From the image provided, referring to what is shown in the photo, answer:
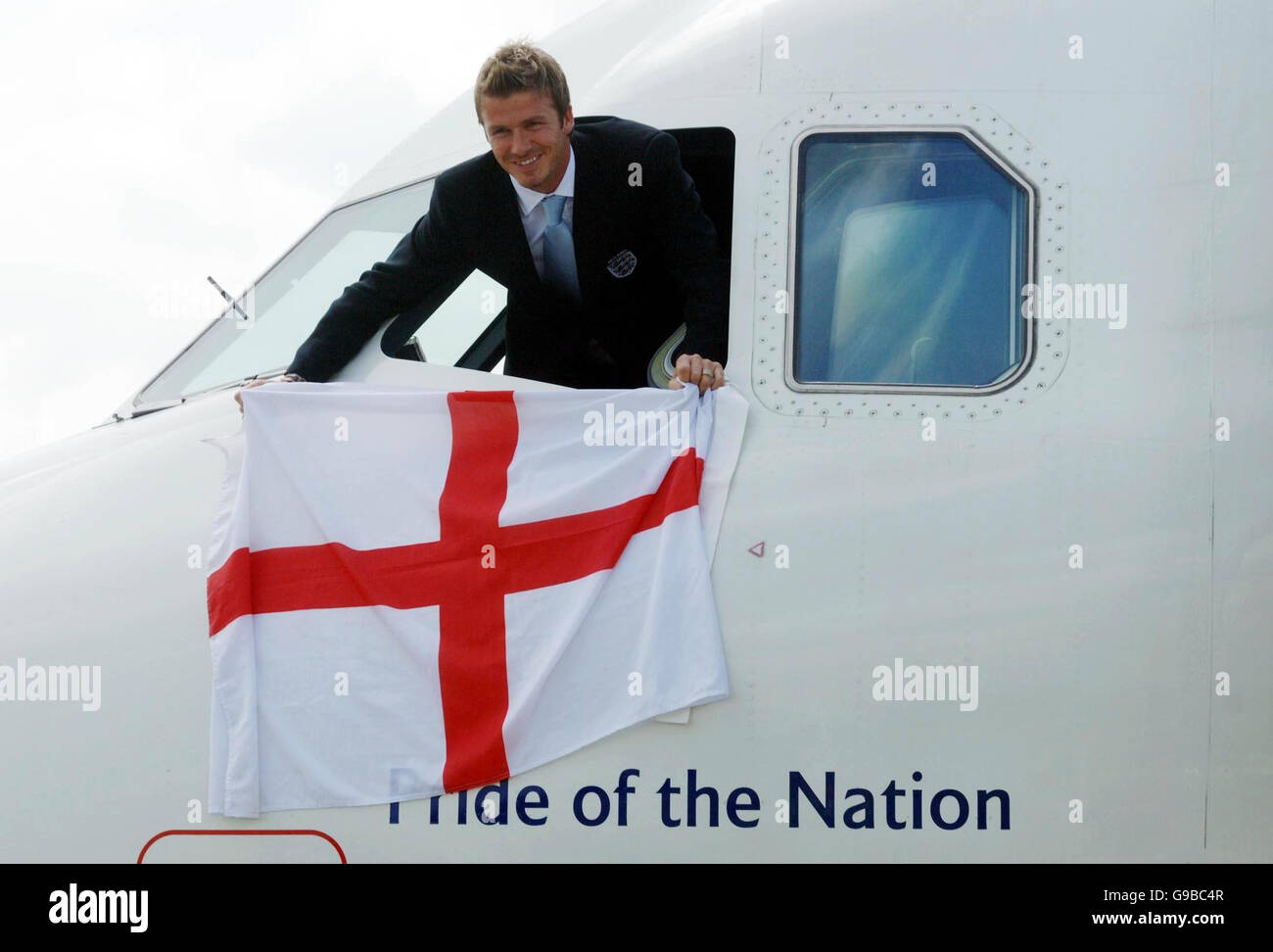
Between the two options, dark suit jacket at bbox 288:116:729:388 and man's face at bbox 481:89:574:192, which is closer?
man's face at bbox 481:89:574:192

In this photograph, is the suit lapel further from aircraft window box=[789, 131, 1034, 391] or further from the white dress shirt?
aircraft window box=[789, 131, 1034, 391]

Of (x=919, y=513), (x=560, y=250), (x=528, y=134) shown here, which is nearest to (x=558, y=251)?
(x=560, y=250)

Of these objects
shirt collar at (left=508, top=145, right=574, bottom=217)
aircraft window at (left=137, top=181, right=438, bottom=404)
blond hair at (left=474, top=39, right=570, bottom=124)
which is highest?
blond hair at (left=474, top=39, right=570, bottom=124)

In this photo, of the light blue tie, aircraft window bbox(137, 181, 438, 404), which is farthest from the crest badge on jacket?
aircraft window bbox(137, 181, 438, 404)

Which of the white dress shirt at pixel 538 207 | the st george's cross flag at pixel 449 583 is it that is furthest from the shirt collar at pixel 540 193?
the st george's cross flag at pixel 449 583

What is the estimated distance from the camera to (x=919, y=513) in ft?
13.4

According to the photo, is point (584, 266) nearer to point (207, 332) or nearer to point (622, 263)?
point (622, 263)

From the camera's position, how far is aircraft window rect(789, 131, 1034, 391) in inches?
169

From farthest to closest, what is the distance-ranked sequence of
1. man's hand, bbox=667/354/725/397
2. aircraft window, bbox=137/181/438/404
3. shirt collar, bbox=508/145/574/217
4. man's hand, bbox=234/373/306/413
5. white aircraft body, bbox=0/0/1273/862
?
aircraft window, bbox=137/181/438/404 → shirt collar, bbox=508/145/574/217 → man's hand, bbox=234/373/306/413 → man's hand, bbox=667/354/725/397 → white aircraft body, bbox=0/0/1273/862

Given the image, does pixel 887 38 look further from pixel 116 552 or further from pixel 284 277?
pixel 116 552

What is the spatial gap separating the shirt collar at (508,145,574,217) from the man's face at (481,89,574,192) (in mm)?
41

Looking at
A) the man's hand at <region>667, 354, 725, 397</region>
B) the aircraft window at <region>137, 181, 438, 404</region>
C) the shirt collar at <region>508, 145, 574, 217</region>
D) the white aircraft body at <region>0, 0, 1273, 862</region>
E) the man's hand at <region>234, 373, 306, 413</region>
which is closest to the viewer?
the white aircraft body at <region>0, 0, 1273, 862</region>
